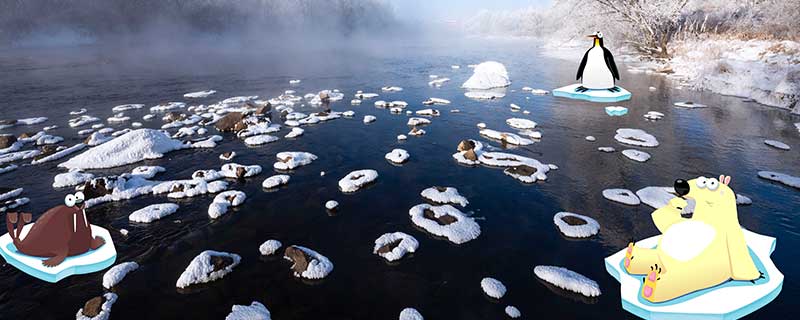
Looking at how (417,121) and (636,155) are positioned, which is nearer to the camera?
(636,155)

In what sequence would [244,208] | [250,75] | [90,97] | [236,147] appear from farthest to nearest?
[250,75] → [90,97] → [236,147] → [244,208]

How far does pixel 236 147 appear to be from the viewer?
1834 cm

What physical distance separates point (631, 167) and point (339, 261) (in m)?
12.3

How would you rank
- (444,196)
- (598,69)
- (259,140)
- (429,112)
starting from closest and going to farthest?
(598,69) < (444,196) < (259,140) < (429,112)

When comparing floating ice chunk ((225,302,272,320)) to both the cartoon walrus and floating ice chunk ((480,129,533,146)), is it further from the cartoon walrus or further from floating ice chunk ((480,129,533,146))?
floating ice chunk ((480,129,533,146))

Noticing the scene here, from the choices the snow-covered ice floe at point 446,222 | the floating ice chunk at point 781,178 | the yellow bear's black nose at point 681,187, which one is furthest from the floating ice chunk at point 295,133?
the floating ice chunk at point 781,178

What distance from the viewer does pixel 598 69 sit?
4.15 m

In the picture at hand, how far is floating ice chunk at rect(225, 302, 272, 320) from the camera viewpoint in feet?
25.7

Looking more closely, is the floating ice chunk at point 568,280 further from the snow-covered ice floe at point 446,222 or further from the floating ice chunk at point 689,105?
the floating ice chunk at point 689,105

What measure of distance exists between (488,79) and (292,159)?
21729 millimetres

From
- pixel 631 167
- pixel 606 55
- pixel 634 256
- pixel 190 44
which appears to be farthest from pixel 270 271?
pixel 190 44

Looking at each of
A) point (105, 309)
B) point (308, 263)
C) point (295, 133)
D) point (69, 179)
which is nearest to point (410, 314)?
point (308, 263)

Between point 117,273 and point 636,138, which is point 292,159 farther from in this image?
point 636,138

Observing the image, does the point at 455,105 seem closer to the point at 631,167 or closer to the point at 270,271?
the point at 631,167
